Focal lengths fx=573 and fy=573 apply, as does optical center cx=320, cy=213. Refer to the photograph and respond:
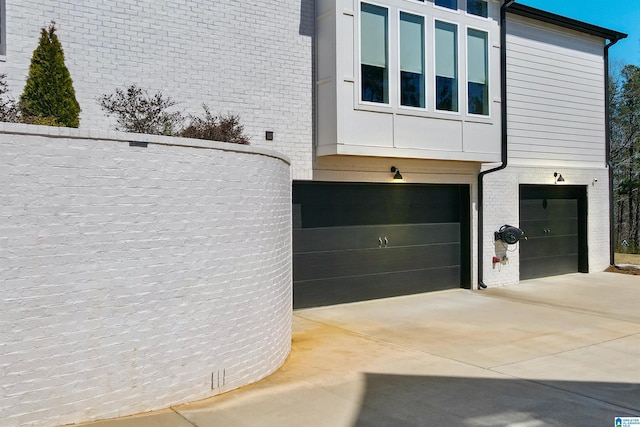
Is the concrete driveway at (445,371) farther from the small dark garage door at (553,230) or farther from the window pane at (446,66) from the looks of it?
the window pane at (446,66)

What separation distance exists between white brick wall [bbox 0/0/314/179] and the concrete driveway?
125 inches

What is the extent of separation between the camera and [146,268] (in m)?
4.81

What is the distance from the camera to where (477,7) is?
1176 cm

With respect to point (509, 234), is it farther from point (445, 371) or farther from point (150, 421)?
point (150, 421)

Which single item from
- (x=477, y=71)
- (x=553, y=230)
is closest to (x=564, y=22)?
(x=477, y=71)

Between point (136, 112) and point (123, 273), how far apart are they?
3902 mm

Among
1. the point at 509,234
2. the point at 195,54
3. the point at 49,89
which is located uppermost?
the point at 195,54

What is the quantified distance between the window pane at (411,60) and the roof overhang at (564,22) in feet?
11.0

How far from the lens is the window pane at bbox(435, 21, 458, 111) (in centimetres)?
1093

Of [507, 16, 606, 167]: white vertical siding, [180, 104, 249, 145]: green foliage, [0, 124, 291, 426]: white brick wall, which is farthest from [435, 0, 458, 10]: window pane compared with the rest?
[0, 124, 291, 426]: white brick wall

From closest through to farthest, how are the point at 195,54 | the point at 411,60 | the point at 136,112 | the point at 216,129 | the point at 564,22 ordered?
the point at 136,112
the point at 216,129
the point at 195,54
the point at 411,60
the point at 564,22

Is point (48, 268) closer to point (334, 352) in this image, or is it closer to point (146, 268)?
point (146, 268)

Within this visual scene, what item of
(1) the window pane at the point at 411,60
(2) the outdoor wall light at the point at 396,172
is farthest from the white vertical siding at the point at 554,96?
(2) the outdoor wall light at the point at 396,172

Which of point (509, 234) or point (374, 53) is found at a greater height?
point (374, 53)
